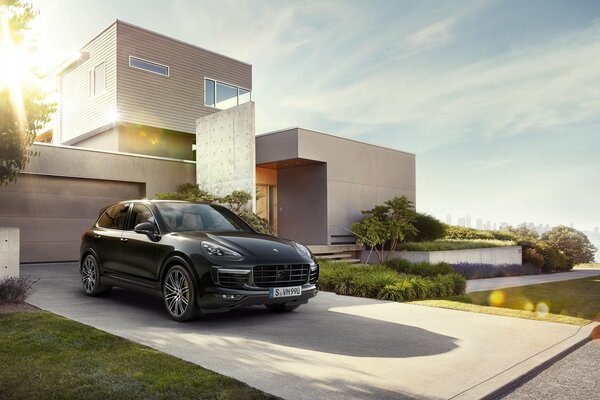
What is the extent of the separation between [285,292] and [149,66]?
58.3ft

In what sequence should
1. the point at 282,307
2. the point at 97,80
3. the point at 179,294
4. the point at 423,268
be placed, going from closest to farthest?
the point at 179,294, the point at 282,307, the point at 423,268, the point at 97,80

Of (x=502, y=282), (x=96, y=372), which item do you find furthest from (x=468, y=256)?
(x=96, y=372)

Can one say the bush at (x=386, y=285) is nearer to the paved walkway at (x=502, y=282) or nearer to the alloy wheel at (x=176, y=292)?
the paved walkway at (x=502, y=282)

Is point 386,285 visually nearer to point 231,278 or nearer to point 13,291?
point 231,278

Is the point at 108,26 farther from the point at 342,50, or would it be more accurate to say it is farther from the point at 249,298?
the point at 249,298

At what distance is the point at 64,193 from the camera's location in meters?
16.1

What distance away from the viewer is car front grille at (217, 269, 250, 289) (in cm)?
593

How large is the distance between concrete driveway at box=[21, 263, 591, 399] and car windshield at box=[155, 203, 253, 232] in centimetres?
130

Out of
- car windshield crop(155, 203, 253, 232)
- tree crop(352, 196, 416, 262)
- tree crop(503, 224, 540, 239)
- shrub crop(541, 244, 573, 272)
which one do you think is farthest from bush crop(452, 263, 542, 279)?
tree crop(503, 224, 540, 239)

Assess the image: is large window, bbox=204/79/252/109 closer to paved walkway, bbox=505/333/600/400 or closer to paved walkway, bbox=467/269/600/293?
paved walkway, bbox=467/269/600/293

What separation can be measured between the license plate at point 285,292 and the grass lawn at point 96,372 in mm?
1824

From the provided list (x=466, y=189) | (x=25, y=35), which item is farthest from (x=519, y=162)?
(x=25, y=35)

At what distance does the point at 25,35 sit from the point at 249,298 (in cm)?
772

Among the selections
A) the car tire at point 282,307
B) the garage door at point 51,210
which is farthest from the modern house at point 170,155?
the car tire at point 282,307
